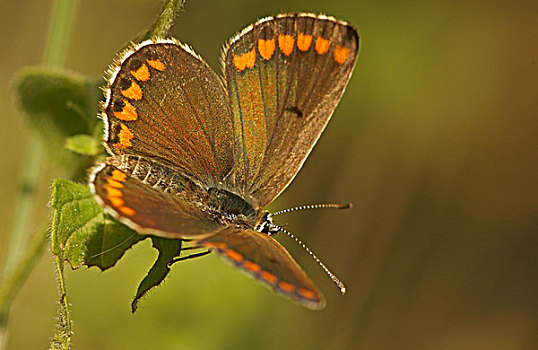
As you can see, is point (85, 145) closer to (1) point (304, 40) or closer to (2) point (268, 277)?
(1) point (304, 40)

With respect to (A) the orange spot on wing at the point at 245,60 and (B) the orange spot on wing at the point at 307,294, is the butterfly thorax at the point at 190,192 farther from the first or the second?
(B) the orange spot on wing at the point at 307,294

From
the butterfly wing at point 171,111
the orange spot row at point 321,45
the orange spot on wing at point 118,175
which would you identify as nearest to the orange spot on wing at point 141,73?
the butterfly wing at point 171,111

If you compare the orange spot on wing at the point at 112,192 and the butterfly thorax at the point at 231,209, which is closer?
the orange spot on wing at the point at 112,192

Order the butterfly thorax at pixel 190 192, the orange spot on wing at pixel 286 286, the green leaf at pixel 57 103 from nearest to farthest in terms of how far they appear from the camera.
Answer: the orange spot on wing at pixel 286 286
the butterfly thorax at pixel 190 192
the green leaf at pixel 57 103

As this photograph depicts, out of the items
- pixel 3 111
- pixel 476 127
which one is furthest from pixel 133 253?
pixel 476 127

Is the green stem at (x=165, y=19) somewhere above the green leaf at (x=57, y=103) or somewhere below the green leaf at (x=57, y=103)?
above

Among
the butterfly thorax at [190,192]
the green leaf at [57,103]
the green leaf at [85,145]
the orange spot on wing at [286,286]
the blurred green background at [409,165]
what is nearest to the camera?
the orange spot on wing at [286,286]
